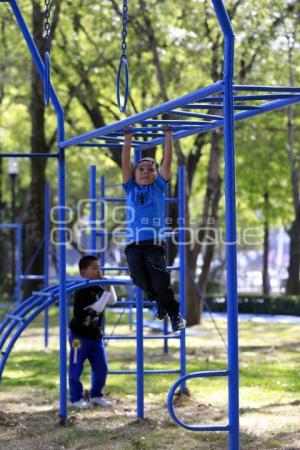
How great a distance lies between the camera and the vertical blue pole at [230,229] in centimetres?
517

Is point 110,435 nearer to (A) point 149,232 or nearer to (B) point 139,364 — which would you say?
(B) point 139,364

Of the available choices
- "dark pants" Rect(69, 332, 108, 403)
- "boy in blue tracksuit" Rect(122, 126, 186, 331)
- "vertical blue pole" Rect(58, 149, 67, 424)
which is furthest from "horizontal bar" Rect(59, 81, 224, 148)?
"dark pants" Rect(69, 332, 108, 403)

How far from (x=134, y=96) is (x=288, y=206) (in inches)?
315

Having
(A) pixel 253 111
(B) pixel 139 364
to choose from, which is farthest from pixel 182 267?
(A) pixel 253 111

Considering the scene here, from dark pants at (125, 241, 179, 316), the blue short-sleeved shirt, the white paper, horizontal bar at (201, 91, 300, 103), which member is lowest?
the white paper

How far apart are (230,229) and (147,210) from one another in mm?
1384

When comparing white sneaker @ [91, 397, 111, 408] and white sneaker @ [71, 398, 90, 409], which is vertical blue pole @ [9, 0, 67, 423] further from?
white sneaker @ [91, 397, 111, 408]

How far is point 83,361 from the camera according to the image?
847 centimetres

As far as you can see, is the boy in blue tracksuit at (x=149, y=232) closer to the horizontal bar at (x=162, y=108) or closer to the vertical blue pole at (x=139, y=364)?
the horizontal bar at (x=162, y=108)

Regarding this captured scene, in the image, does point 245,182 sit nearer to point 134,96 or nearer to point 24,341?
point 134,96

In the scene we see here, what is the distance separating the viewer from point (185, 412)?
8.41m

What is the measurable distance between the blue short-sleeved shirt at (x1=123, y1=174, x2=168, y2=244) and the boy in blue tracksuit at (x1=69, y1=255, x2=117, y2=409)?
75.4 inches

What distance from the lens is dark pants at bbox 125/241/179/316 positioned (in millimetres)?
6301

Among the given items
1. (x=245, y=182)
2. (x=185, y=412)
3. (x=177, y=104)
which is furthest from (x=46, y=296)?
(x=245, y=182)
